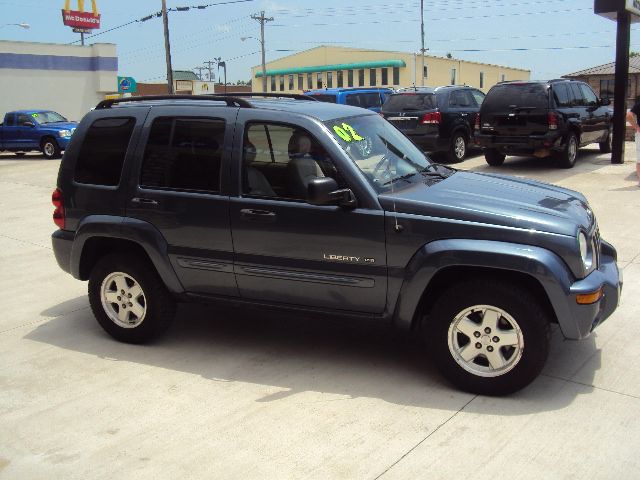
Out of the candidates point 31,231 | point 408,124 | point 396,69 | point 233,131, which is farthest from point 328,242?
point 396,69

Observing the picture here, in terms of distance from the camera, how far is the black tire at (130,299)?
16.1 ft

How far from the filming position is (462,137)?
15430 mm

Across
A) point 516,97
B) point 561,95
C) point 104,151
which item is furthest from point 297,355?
point 561,95

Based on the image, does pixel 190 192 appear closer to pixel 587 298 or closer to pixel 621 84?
pixel 587 298

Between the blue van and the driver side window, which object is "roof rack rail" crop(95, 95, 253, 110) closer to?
the driver side window

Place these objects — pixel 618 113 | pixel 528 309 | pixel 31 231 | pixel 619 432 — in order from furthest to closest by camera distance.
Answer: pixel 618 113, pixel 31 231, pixel 528 309, pixel 619 432

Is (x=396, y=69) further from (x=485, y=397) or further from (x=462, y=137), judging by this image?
(x=485, y=397)

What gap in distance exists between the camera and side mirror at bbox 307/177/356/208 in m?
3.97

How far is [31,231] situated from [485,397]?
7683mm

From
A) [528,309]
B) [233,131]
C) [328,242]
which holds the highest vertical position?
[233,131]

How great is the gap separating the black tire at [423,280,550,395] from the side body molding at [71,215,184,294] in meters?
1.90

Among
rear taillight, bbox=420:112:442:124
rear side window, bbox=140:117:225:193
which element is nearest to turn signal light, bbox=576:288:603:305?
rear side window, bbox=140:117:225:193

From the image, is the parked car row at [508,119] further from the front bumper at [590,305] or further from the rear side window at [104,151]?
the rear side window at [104,151]

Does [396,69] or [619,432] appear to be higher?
[396,69]
